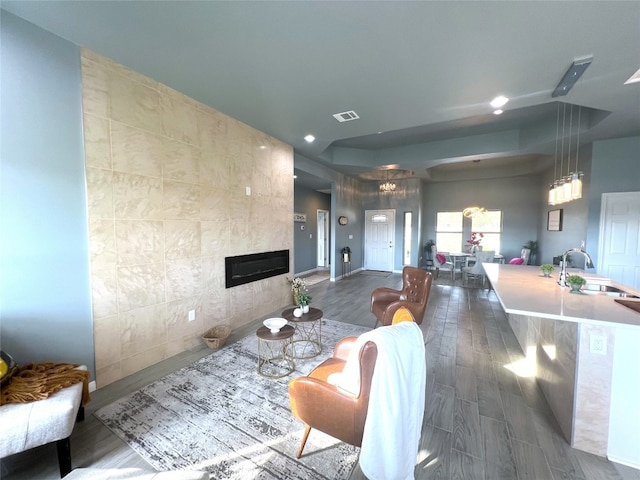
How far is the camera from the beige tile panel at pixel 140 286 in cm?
254

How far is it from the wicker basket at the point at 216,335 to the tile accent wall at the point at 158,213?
0.11 metres

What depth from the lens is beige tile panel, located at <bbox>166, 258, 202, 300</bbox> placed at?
9.76 feet

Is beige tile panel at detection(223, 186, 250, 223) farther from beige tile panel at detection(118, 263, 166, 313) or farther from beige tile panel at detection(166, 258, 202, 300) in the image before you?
beige tile panel at detection(118, 263, 166, 313)

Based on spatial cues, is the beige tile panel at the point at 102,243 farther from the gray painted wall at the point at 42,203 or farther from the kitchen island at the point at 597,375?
the kitchen island at the point at 597,375

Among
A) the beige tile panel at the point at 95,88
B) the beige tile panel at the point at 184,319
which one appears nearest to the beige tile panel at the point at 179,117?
the beige tile panel at the point at 95,88

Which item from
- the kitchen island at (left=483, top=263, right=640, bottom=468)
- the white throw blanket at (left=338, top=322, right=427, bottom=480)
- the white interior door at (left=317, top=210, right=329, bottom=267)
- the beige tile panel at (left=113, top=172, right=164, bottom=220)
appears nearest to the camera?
the white throw blanket at (left=338, top=322, right=427, bottom=480)

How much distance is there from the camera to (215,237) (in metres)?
3.49

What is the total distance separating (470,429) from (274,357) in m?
1.93

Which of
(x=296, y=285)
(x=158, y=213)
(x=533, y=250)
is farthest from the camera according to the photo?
(x=533, y=250)

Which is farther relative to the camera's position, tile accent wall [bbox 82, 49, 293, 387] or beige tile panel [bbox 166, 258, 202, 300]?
beige tile panel [bbox 166, 258, 202, 300]

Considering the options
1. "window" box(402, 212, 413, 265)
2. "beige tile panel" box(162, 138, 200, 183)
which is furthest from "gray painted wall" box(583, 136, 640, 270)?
"beige tile panel" box(162, 138, 200, 183)

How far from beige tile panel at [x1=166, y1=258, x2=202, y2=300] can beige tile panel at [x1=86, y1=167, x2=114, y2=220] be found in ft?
2.64

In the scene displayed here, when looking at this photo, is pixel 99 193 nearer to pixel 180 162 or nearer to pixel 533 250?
pixel 180 162

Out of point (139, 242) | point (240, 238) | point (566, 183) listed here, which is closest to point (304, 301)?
point (240, 238)
